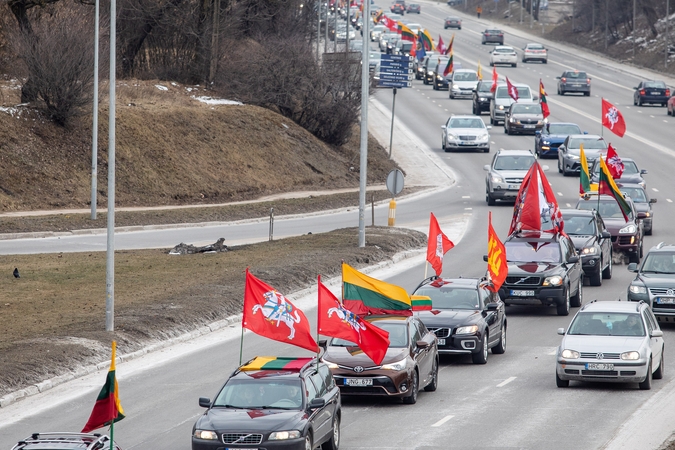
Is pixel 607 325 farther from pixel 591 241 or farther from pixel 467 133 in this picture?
pixel 467 133

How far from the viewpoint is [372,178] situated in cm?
5181

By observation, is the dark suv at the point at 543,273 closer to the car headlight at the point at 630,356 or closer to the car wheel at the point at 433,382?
the car wheel at the point at 433,382

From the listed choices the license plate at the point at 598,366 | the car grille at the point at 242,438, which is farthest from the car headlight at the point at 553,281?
the car grille at the point at 242,438

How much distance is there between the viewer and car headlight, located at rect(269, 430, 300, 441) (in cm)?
1256

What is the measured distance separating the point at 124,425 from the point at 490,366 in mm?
7119

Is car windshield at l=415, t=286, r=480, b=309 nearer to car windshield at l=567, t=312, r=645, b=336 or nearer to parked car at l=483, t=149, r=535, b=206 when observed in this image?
car windshield at l=567, t=312, r=645, b=336

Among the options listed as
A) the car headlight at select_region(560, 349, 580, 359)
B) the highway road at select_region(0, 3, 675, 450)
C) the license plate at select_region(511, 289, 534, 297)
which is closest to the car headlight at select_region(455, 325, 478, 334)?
the highway road at select_region(0, 3, 675, 450)

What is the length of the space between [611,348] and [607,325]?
0.87 meters

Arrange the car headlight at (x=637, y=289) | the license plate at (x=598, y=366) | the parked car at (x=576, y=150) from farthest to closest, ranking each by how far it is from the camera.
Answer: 1. the parked car at (x=576, y=150)
2. the car headlight at (x=637, y=289)
3. the license plate at (x=598, y=366)

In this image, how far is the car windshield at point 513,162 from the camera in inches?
1649

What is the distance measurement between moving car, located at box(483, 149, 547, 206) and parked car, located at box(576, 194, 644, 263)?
8681mm

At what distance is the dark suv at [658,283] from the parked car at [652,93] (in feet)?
159

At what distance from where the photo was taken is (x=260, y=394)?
1340cm

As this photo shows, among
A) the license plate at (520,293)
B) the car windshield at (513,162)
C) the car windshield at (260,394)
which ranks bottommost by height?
the car windshield at (513,162)
